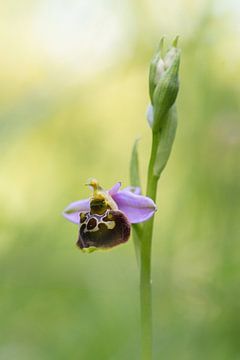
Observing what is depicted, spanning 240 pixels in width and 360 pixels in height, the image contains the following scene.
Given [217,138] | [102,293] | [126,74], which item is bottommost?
[102,293]

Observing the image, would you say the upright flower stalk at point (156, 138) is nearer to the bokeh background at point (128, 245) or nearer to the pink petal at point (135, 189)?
the pink petal at point (135, 189)

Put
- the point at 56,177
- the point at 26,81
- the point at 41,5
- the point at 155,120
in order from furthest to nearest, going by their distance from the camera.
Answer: the point at 26,81
the point at 41,5
the point at 56,177
the point at 155,120

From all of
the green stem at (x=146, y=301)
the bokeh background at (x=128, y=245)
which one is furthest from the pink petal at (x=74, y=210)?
the bokeh background at (x=128, y=245)

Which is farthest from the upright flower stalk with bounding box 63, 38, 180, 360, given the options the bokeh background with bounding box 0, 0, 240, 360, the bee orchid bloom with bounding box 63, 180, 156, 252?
the bokeh background with bounding box 0, 0, 240, 360

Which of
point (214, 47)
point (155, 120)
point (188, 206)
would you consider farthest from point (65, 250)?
point (155, 120)

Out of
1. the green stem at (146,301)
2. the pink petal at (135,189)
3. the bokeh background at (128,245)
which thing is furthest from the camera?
the bokeh background at (128,245)

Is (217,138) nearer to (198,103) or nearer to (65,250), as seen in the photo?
(198,103)
